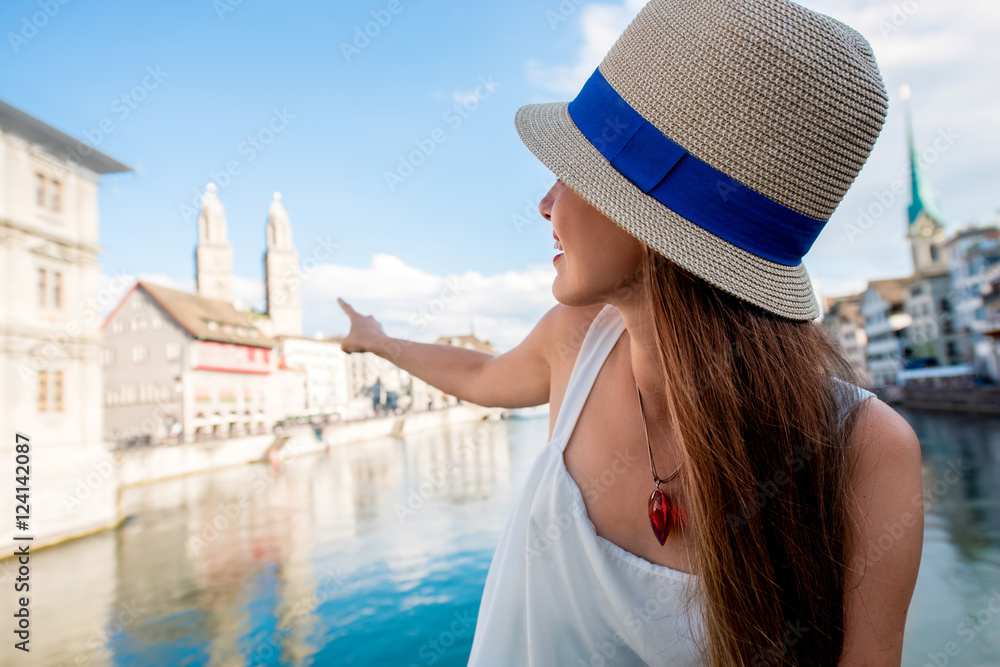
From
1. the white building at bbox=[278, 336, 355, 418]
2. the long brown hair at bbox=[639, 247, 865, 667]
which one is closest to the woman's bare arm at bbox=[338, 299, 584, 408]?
the long brown hair at bbox=[639, 247, 865, 667]

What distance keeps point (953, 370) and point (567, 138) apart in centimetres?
4084

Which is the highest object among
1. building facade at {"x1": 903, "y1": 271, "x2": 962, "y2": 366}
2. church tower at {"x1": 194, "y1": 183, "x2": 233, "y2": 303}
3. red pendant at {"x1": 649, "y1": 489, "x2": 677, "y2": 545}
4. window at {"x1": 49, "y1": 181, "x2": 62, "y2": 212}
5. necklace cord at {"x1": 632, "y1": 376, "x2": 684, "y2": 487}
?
church tower at {"x1": 194, "y1": 183, "x2": 233, "y2": 303}

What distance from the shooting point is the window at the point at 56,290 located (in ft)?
33.4

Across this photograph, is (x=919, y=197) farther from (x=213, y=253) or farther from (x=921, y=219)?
(x=213, y=253)

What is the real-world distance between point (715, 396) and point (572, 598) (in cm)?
42

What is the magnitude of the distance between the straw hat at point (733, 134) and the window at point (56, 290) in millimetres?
12494

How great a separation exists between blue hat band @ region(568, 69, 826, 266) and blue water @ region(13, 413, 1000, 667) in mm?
6003

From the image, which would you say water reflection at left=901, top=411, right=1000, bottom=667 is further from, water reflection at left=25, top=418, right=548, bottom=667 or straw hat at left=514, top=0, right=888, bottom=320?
straw hat at left=514, top=0, right=888, bottom=320

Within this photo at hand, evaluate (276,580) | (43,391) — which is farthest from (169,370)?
(276,580)

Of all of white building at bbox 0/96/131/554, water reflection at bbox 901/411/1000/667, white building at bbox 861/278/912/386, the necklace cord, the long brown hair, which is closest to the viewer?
Answer: the long brown hair

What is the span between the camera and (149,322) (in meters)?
32.1

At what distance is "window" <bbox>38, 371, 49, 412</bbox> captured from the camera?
31.8ft

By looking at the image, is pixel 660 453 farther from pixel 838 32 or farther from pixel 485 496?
pixel 485 496

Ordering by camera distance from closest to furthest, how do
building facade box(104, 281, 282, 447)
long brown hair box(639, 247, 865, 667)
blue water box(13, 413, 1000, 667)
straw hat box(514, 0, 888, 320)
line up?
straw hat box(514, 0, 888, 320) < long brown hair box(639, 247, 865, 667) < blue water box(13, 413, 1000, 667) < building facade box(104, 281, 282, 447)
